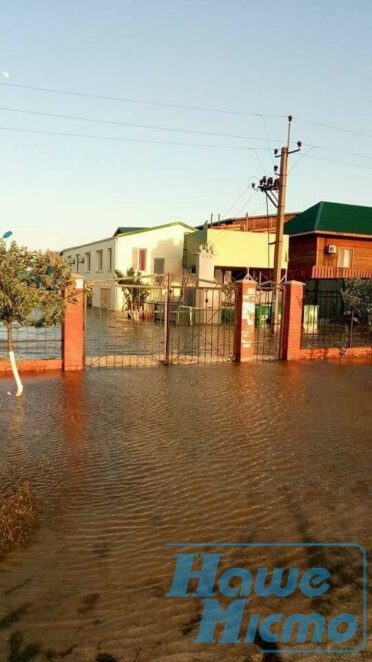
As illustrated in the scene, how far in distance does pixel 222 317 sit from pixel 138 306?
17.1 ft

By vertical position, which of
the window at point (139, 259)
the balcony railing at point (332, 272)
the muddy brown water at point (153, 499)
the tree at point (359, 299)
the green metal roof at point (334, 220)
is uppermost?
the green metal roof at point (334, 220)

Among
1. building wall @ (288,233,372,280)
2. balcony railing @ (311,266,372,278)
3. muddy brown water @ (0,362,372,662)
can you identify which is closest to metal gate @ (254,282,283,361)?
balcony railing @ (311,266,372,278)

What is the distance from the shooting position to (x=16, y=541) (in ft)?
13.4

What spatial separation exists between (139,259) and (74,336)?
24.5 meters

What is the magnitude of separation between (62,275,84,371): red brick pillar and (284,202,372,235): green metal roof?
25.7 meters

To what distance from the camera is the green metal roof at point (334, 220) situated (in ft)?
115

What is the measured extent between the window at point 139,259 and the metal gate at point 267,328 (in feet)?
31.4

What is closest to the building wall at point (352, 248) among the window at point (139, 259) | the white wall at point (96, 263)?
the window at point (139, 259)

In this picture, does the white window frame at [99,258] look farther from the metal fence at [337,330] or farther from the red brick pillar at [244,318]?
the red brick pillar at [244,318]

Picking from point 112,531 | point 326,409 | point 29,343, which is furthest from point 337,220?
point 112,531

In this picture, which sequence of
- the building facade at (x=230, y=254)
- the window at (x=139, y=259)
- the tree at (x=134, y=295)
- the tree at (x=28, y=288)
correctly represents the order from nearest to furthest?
the tree at (x=28, y=288) → the tree at (x=134, y=295) → the building facade at (x=230, y=254) → the window at (x=139, y=259)

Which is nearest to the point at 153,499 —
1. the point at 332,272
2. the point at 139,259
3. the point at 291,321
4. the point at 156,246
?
the point at 291,321

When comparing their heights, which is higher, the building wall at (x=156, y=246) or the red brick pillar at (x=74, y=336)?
the building wall at (x=156, y=246)

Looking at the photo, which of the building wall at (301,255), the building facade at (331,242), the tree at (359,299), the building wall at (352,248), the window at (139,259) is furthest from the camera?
the window at (139,259)
